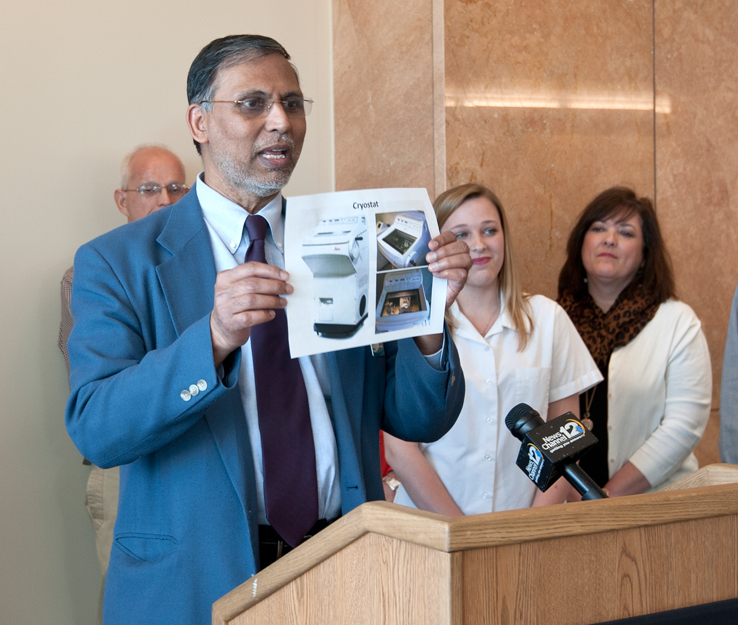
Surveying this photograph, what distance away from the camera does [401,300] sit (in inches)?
59.7

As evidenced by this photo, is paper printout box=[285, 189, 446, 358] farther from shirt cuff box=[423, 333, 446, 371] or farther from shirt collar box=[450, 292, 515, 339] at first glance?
shirt collar box=[450, 292, 515, 339]

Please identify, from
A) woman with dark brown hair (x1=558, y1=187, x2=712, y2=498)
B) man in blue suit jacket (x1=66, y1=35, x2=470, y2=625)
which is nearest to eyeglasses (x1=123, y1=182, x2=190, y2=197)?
man in blue suit jacket (x1=66, y1=35, x2=470, y2=625)

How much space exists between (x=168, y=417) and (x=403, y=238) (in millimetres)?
563

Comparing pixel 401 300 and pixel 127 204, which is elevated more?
pixel 127 204

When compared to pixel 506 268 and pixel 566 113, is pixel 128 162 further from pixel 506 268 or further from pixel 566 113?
pixel 566 113

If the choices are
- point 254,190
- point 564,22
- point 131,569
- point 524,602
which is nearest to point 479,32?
point 564,22

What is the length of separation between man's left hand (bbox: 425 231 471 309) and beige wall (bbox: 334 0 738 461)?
159 centimetres

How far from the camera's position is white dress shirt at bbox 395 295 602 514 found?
248 centimetres

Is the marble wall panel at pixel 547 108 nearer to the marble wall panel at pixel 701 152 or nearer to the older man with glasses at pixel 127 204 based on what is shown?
the marble wall panel at pixel 701 152

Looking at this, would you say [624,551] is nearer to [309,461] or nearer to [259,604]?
[259,604]

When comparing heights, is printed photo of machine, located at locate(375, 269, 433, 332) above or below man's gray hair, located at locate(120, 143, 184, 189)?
below

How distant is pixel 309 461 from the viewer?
1.57 meters

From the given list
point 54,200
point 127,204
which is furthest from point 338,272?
point 54,200

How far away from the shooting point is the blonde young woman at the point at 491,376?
2.48 meters
